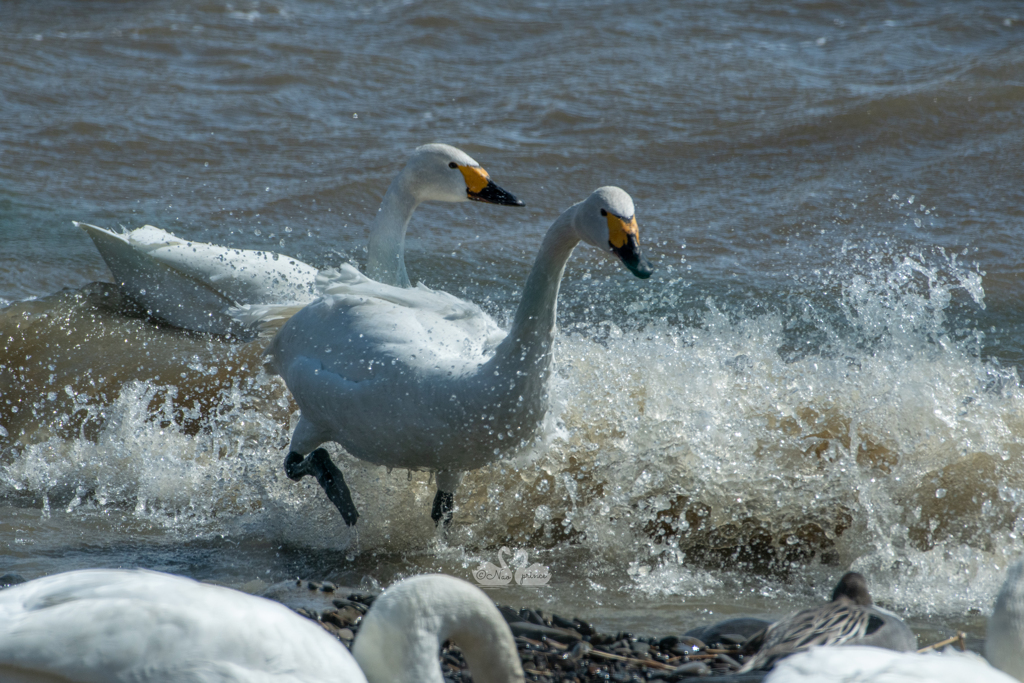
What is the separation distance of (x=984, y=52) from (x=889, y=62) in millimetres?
1146

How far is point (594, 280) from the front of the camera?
8375mm

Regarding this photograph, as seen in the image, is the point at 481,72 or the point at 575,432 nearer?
the point at 575,432

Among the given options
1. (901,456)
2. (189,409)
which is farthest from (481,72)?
(901,456)

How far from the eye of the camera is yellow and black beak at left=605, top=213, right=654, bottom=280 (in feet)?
12.8

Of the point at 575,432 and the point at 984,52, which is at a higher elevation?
the point at 984,52

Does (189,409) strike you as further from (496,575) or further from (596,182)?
(596,182)

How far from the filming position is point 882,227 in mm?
9195

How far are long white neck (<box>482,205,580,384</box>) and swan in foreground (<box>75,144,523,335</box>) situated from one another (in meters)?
1.98

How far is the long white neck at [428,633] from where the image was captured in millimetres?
2615

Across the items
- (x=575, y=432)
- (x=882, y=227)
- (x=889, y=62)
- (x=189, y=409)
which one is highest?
(x=889, y=62)

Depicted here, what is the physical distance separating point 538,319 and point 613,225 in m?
0.46

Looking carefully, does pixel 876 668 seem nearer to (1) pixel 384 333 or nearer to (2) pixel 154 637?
(2) pixel 154 637

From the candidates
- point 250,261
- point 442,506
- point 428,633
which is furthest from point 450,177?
point 428,633

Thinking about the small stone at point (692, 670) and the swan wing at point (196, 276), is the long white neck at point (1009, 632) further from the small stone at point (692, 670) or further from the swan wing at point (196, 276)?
the swan wing at point (196, 276)
